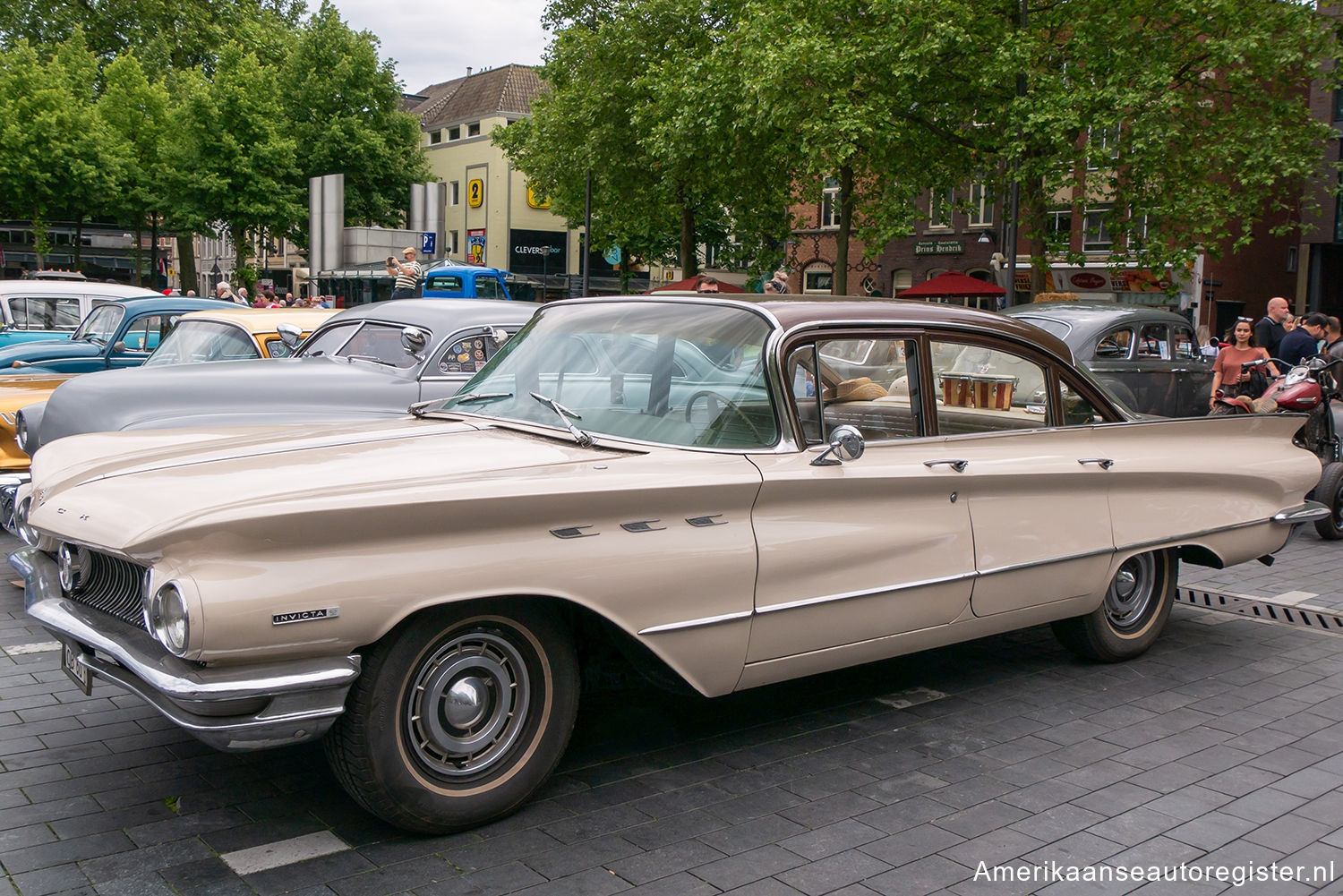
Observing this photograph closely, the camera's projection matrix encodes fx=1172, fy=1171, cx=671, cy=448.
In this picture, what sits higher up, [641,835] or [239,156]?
[239,156]

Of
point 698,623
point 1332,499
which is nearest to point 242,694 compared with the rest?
point 698,623

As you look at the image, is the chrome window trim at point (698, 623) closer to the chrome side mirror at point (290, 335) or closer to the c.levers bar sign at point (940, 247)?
the chrome side mirror at point (290, 335)

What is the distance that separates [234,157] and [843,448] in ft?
129

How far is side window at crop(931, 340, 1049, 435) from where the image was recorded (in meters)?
4.77

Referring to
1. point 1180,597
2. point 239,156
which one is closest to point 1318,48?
point 1180,597

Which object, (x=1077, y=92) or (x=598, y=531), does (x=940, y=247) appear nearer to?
(x=1077, y=92)

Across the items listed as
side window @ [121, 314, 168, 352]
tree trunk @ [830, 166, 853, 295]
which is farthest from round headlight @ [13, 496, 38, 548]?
tree trunk @ [830, 166, 853, 295]

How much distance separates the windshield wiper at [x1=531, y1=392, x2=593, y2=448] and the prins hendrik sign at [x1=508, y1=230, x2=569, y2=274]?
54.5 meters

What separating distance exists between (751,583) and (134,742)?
2.34 m

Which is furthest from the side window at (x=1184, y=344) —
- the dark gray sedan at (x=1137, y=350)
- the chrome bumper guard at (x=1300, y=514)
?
the chrome bumper guard at (x=1300, y=514)

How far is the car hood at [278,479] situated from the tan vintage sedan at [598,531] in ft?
0.05

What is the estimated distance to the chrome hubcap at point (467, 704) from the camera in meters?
3.45

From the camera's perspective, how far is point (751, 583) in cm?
392

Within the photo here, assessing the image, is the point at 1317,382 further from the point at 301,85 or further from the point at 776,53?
the point at 301,85
